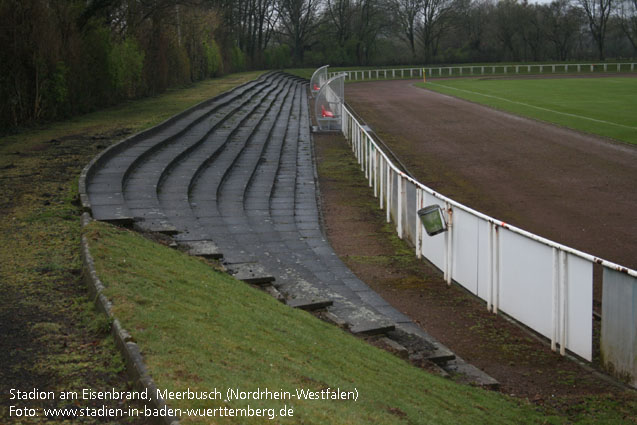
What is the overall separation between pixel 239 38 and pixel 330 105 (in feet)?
192

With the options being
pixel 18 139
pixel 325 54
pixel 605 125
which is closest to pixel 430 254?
pixel 18 139

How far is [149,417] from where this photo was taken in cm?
436

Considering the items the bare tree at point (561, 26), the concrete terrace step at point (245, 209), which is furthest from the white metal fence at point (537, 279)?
the bare tree at point (561, 26)

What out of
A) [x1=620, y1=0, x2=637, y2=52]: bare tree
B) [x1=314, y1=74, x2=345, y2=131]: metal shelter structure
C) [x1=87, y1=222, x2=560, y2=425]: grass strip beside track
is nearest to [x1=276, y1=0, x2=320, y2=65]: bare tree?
[x1=620, y1=0, x2=637, y2=52]: bare tree

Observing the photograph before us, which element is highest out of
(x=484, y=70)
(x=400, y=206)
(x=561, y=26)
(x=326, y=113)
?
(x=561, y=26)

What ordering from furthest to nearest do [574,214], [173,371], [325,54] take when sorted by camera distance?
[325,54] < [574,214] < [173,371]

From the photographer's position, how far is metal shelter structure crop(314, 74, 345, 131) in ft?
103

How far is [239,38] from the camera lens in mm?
88000

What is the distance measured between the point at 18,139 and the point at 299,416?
18.1 metres

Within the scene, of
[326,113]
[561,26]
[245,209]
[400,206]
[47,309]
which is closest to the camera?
[47,309]

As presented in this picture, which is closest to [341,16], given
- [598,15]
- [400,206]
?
[598,15]

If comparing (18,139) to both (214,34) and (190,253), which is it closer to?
(190,253)

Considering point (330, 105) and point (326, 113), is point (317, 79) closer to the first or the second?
point (330, 105)

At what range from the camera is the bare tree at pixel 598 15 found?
3824 inches
